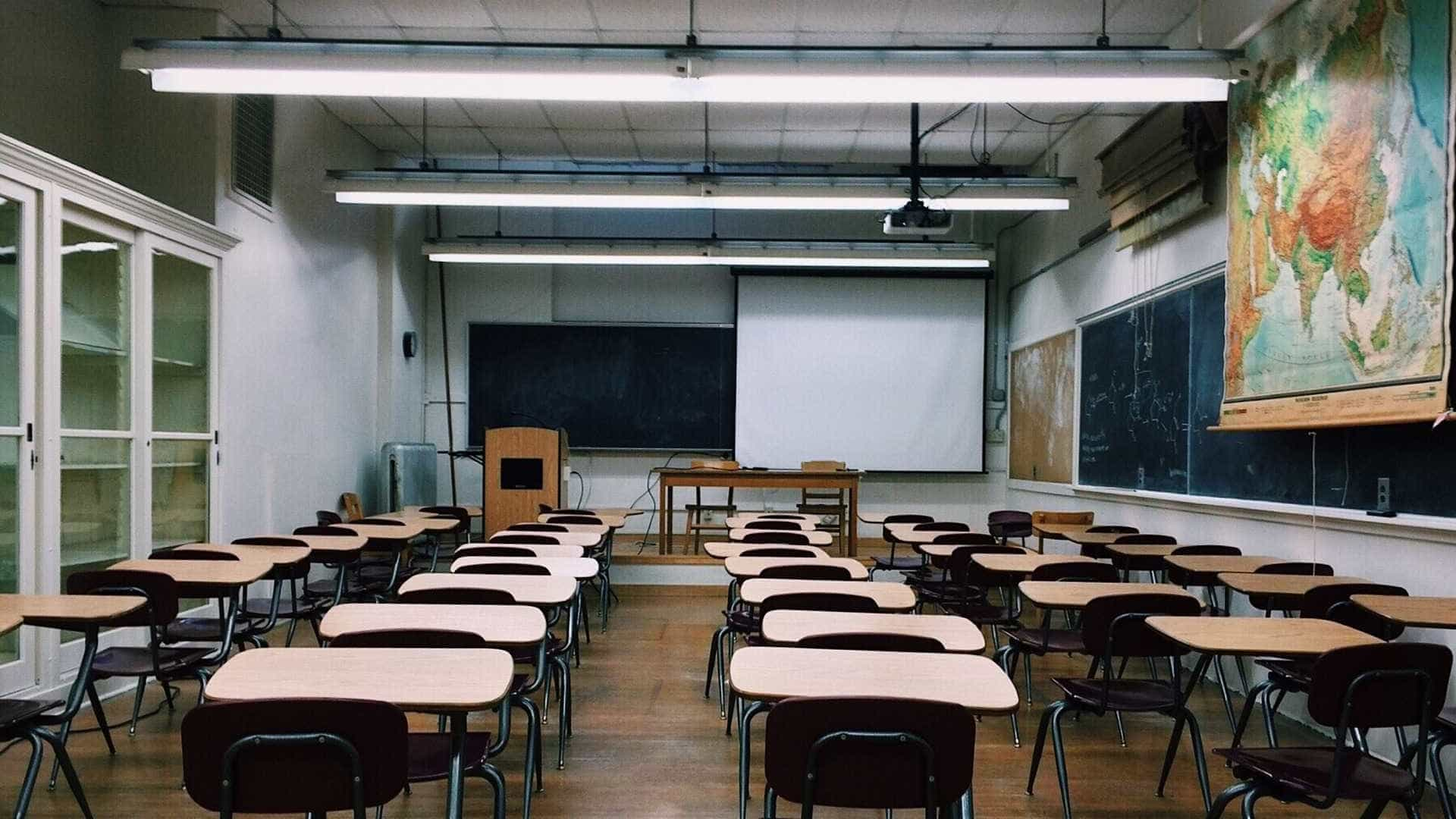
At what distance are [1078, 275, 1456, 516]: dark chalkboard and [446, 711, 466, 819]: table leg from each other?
3.67 meters

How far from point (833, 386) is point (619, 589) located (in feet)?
12.5

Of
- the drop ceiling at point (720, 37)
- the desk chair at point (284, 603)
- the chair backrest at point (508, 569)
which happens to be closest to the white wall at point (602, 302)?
the drop ceiling at point (720, 37)

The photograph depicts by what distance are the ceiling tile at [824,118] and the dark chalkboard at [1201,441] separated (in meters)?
2.59

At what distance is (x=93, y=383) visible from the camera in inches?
195

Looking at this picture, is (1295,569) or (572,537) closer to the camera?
(1295,569)

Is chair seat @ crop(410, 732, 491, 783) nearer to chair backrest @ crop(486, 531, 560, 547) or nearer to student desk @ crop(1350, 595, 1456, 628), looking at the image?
chair backrest @ crop(486, 531, 560, 547)

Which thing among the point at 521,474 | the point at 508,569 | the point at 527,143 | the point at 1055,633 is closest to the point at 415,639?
the point at 508,569

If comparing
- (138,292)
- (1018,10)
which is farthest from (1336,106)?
(138,292)

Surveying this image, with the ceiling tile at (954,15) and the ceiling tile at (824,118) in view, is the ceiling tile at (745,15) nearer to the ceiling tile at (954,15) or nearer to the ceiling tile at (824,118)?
the ceiling tile at (954,15)

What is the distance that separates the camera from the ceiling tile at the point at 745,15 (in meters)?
5.93

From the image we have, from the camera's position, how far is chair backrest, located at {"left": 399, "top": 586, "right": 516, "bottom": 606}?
318 cm

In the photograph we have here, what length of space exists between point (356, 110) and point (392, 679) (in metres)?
7.05

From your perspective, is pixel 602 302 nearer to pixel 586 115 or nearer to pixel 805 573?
pixel 586 115

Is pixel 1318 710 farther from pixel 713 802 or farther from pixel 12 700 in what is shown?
pixel 12 700
